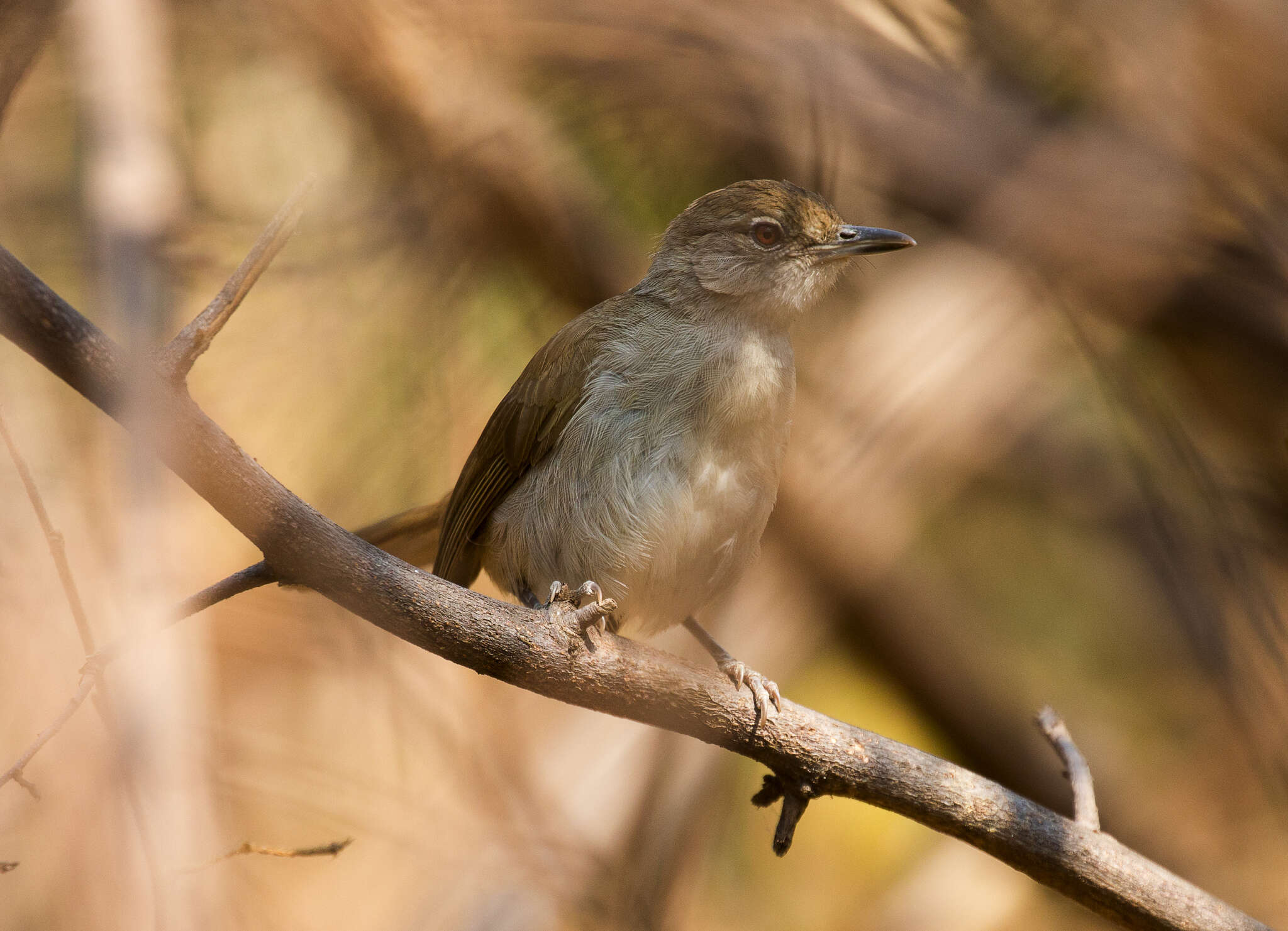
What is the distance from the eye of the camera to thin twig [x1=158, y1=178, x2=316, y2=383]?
188 cm

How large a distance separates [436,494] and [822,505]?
186 cm

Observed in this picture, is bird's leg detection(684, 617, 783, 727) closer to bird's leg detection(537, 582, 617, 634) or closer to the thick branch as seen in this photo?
the thick branch

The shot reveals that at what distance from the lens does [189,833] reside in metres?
3.36

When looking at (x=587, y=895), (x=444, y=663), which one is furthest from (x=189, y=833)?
(x=444, y=663)

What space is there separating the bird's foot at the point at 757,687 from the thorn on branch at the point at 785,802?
0.17 meters

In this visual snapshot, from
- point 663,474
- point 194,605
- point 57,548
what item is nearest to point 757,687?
point 663,474

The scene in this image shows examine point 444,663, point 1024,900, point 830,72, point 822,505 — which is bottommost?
point 1024,900

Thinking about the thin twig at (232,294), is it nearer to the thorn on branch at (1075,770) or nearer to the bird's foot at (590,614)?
the bird's foot at (590,614)

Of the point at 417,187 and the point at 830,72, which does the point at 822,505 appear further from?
the point at 417,187

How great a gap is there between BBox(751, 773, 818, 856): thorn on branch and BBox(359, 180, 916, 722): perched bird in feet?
0.78

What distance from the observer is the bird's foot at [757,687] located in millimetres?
2666

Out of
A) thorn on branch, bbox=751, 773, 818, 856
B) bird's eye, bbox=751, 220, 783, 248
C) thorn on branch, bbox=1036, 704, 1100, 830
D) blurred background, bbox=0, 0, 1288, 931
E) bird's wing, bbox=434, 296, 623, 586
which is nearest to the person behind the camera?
thorn on branch, bbox=751, 773, 818, 856

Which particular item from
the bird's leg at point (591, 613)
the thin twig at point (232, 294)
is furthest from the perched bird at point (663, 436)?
the thin twig at point (232, 294)

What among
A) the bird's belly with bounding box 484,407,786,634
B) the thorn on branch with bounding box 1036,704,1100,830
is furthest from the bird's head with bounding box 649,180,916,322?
the thorn on branch with bounding box 1036,704,1100,830
